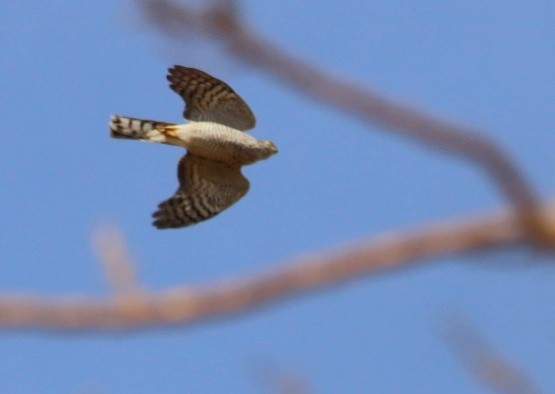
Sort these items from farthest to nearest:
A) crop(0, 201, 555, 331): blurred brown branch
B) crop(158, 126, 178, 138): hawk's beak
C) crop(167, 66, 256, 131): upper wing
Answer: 1. crop(167, 66, 256, 131): upper wing
2. crop(158, 126, 178, 138): hawk's beak
3. crop(0, 201, 555, 331): blurred brown branch

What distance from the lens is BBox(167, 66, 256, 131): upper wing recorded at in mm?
4816

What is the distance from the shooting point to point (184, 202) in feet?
15.4

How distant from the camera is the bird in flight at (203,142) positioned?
183 inches

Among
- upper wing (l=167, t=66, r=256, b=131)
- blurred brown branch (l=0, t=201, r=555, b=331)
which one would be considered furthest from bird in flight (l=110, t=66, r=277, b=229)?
blurred brown branch (l=0, t=201, r=555, b=331)

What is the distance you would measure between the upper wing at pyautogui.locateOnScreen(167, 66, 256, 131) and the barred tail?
0.72 feet

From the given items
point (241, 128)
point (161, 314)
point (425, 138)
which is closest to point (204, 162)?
point (241, 128)

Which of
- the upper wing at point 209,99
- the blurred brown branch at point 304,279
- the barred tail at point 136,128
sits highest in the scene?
the upper wing at point 209,99

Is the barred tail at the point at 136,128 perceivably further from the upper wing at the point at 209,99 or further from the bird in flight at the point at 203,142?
the upper wing at the point at 209,99

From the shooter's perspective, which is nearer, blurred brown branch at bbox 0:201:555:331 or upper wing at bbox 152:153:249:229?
blurred brown branch at bbox 0:201:555:331

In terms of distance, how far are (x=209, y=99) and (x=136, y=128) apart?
46cm

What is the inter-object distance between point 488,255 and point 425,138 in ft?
0.53

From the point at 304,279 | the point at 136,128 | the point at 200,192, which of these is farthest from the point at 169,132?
the point at 304,279

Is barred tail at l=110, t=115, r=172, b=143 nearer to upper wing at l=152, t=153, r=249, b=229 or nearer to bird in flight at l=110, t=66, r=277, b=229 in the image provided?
bird in flight at l=110, t=66, r=277, b=229

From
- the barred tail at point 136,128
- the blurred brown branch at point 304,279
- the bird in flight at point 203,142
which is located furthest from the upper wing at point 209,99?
the blurred brown branch at point 304,279
